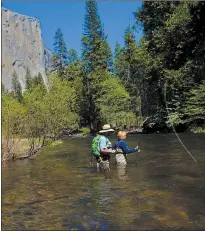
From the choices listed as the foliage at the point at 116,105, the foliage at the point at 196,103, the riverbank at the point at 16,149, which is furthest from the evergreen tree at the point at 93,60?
the riverbank at the point at 16,149

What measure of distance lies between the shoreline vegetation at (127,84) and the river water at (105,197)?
3986 millimetres

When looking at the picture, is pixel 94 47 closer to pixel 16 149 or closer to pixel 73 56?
pixel 73 56

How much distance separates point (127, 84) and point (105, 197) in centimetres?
4854

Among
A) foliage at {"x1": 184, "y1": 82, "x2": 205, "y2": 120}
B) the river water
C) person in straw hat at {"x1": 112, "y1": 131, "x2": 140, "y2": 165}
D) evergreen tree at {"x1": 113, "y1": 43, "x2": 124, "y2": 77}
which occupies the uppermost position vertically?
evergreen tree at {"x1": 113, "y1": 43, "x2": 124, "y2": 77}

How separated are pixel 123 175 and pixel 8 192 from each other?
3580mm

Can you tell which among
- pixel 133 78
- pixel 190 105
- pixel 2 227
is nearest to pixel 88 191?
pixel 2 227

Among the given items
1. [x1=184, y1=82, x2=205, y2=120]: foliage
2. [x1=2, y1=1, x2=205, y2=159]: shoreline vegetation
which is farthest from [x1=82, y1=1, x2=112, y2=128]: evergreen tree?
[x1=184, y1=82, x2=205, y2=120]: foliage

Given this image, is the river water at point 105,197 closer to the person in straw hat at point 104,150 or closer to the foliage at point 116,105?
the person in straw hat at point 104,150

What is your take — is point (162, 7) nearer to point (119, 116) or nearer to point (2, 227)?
point (119, 116)

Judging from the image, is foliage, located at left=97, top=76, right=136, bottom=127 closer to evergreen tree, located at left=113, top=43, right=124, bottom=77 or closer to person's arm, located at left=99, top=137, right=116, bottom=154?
evergreen tree, located at left=113, top=43, right=124, bottom=77

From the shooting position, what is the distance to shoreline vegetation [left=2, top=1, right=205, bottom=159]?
2277 cm

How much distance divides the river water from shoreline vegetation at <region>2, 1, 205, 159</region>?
399cm

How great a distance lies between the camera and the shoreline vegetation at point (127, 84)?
74.7 feet

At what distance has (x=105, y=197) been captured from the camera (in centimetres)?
816
